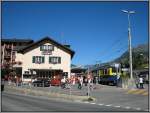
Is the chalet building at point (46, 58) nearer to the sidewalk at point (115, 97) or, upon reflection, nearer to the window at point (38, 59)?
the window at point (38, 59)

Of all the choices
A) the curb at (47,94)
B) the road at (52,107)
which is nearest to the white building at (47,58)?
the curb at (47,94)

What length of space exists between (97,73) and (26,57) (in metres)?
14.7

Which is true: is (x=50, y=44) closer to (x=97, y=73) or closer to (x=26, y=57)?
(x=26, y=57)

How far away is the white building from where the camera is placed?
68.3 m

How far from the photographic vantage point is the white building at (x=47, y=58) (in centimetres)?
6831

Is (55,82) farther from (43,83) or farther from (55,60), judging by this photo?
(55,60)

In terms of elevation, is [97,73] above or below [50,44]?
below

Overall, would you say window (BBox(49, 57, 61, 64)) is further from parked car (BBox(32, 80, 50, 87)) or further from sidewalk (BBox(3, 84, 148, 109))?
sidewalk (BBox(3, 84, 148, 109))

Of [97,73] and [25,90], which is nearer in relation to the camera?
[25,90]

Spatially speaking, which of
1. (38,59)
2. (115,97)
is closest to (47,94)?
(115,97)

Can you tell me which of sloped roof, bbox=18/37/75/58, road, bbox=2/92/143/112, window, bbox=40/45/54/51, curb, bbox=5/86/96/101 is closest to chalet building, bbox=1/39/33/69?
sloped roof, bbox=18/37/75/58

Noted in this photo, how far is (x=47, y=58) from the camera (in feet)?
226

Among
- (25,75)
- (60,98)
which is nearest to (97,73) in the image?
(25,75)

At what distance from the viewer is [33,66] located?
225 ft
